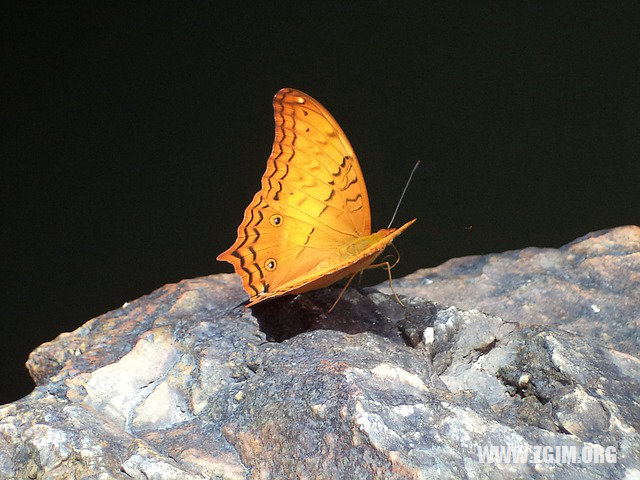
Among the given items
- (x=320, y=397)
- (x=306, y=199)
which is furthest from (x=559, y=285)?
(x=320, y=397)

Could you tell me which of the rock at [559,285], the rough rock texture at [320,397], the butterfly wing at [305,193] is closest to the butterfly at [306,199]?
the butterfly wing at [305,193]

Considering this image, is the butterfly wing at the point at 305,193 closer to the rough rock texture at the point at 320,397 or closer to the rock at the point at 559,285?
the rough rock texture at the point at 320,397

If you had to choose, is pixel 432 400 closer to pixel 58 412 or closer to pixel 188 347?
pixel 188 347

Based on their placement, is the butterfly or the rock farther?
the rock

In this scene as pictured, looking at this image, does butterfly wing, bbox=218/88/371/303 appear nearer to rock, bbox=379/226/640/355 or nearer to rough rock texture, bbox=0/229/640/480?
rough rock texture, bbox=0/229/640/480

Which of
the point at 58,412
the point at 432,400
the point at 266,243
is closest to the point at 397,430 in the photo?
the point at 432,400

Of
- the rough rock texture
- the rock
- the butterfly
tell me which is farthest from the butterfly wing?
the rock
